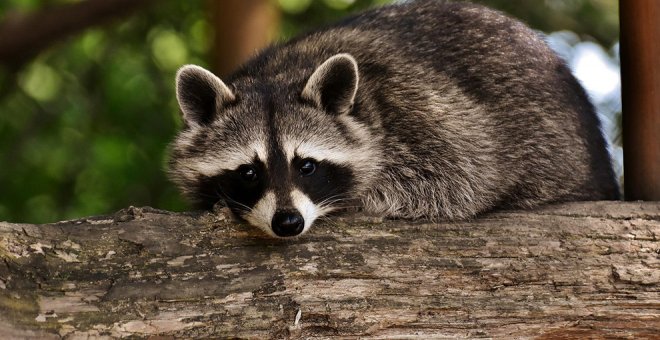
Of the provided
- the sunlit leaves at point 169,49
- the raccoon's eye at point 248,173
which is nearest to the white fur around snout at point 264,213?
the raccoon's eye at point 248,173

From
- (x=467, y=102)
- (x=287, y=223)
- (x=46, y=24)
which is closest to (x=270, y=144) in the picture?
(x=287, y=223)

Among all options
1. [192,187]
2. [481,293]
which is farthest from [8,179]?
[481,293]

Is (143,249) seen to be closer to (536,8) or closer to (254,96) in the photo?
(254,96)

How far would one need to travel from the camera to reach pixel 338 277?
140 inches

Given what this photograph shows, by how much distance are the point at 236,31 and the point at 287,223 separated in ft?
11.6

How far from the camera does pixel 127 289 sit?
3320mm

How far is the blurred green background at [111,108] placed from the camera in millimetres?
7574

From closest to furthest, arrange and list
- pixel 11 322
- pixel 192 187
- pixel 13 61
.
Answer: pixel 11 322, pixel 192 187, pixel 13 61

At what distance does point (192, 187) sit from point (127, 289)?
3.41 ft

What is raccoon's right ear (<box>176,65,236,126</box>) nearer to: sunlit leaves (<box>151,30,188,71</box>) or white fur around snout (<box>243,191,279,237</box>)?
white fur around snout (<box>243,191,279,237</box>)

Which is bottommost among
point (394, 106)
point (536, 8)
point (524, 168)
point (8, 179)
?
point (8, 179)

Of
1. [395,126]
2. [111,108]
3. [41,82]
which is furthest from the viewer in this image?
[41,82]

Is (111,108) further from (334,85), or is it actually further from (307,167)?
(307,167)

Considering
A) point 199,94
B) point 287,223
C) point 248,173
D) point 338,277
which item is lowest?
point 338,277
